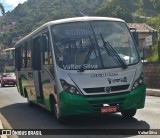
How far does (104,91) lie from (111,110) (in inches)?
18.9

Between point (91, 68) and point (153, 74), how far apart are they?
15.9m

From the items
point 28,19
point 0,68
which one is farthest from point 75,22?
point 28,19

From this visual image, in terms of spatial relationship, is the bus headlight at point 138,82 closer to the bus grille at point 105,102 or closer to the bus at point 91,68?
the bus at point 91,68

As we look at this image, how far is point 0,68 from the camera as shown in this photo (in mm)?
125875

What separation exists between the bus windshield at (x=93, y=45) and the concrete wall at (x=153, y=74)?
14.5m

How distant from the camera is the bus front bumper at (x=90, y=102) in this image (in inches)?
380

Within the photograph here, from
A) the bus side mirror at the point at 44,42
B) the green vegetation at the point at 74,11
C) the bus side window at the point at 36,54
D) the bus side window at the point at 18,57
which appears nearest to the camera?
the bus side mirror at the point at 44,42

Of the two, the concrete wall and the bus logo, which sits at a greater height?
the bus logo

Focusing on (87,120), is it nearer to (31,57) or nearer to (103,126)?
(103,126)

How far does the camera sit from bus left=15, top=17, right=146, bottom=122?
9.74 meters

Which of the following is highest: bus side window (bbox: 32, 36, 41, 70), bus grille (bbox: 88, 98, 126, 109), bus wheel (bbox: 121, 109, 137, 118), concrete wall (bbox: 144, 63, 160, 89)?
bus side window (bbox: 32, 36, 41, 70)

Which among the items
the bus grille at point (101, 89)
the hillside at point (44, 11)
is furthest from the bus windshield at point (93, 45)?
the hillside at point (44, 11)

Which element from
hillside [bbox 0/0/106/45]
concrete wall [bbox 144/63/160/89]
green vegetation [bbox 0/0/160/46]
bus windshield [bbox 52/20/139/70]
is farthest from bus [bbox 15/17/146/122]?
hillside [bbox 0/0/106/45]

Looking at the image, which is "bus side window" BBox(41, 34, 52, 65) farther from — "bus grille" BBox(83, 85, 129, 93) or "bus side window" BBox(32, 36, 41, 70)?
"bus grille" BBox(83, 85, 129, 93)
